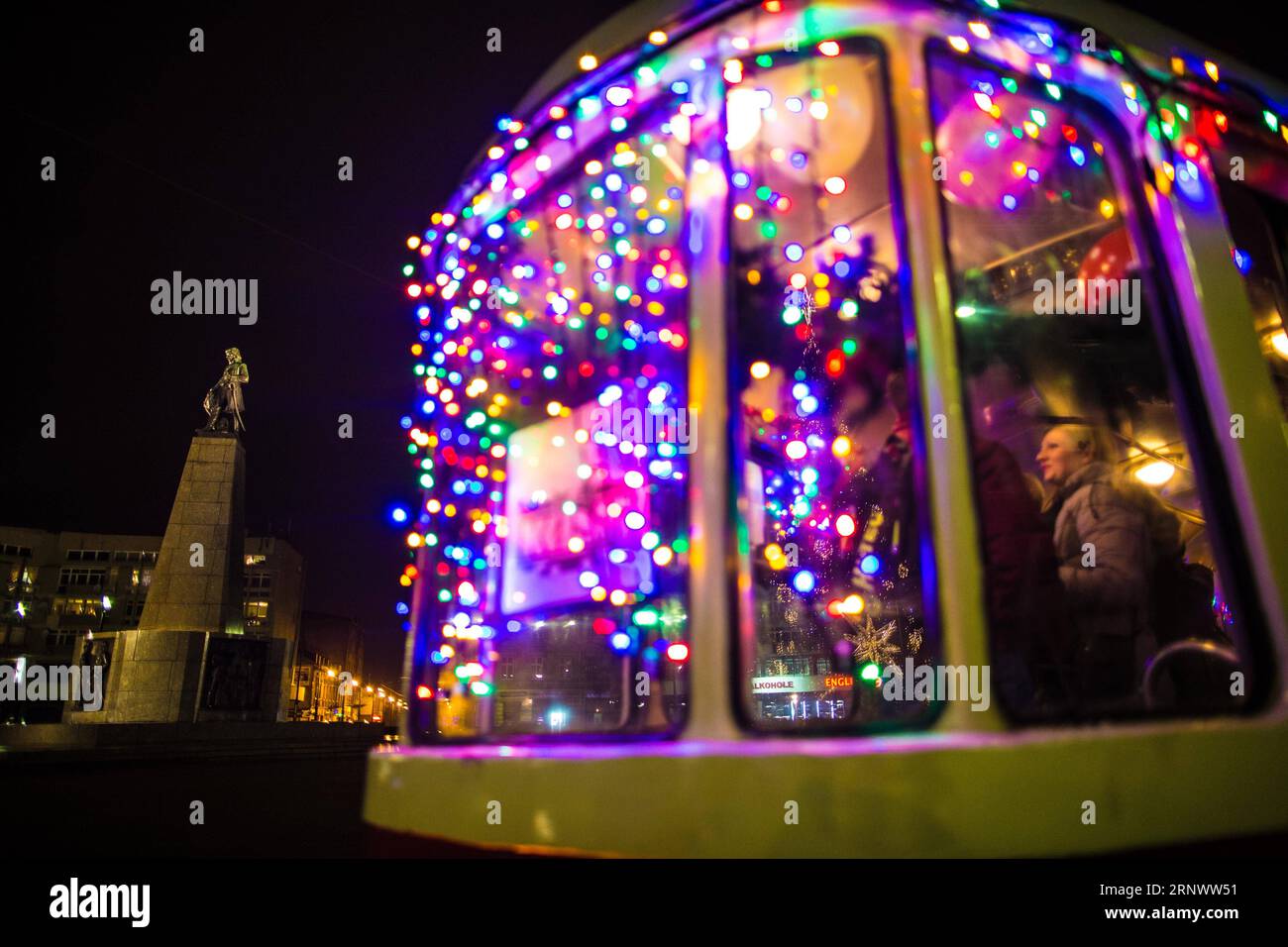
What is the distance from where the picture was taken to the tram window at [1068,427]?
7.61 feet

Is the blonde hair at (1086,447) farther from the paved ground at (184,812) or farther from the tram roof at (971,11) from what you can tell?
the paved ground at (184,812)

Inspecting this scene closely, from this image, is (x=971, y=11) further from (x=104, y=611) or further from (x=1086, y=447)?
(x=104, y=611)

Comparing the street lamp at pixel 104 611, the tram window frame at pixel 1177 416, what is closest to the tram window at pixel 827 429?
the tram window frame at pixel 1177 416

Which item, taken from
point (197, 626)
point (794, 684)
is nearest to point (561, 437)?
point (794, 684)

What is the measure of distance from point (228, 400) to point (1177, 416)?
51.0 ft

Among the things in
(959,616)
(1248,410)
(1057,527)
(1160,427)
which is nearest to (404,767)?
(959,616)

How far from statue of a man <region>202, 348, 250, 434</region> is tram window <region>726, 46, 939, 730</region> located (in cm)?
1306

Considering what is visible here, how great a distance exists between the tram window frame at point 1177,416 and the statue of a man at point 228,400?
14.9 metres

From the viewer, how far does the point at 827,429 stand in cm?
445

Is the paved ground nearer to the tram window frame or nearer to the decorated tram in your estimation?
the decorated tram

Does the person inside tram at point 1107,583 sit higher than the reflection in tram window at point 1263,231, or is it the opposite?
the reflection in tram window at point 1263,231

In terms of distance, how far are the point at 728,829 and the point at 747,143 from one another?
2555mm

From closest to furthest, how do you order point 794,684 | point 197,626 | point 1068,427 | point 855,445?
1. point 1068,427
2. point 855,445
3. point 794,684
4. point 197,626

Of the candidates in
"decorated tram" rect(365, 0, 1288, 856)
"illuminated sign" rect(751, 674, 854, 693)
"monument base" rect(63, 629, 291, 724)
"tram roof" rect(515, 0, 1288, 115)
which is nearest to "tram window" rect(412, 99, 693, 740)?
"decorated tram" rect(365, 0, 1288, 856)
